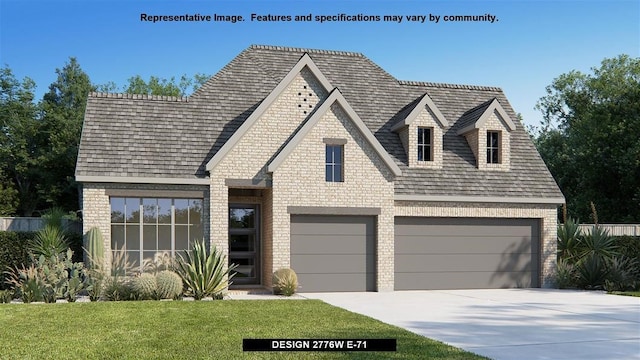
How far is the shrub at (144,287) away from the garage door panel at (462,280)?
807 cm

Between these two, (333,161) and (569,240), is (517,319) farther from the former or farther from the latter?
(569,240)

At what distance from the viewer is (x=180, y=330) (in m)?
11.1

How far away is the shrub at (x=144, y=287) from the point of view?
16.3m

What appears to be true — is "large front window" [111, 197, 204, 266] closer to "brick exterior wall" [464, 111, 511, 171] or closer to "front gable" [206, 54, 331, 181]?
"front gable" [206, 54, 331, 181]

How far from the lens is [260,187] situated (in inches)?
766

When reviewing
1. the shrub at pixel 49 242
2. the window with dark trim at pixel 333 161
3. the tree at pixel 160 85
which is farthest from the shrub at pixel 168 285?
the tree at pixel 160 85

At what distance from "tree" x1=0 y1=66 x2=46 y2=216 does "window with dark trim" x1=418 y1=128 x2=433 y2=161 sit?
30.5 meters

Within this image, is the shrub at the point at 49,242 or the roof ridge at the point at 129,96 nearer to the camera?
the shrub at the point at 49,242

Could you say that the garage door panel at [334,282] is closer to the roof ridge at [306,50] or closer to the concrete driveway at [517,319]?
the concrete driveway at [517,319]

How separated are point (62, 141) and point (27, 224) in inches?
1018

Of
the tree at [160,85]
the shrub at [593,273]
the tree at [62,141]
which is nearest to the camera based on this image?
the shrub at [593,273]

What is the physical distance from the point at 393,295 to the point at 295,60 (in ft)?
32.1

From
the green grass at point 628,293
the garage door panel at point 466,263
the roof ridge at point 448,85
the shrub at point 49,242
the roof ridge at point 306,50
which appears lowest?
the green grass at point 628,293

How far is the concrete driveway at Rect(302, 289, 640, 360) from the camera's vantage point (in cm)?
970
